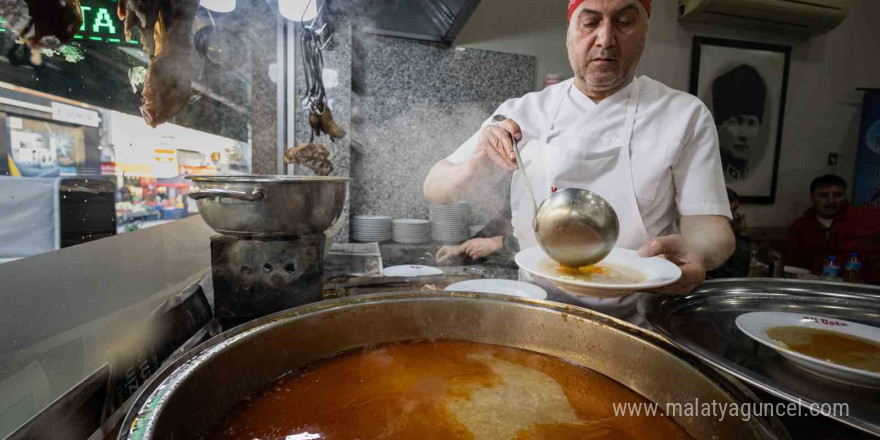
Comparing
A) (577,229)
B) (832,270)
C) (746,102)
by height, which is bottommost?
(832,270)

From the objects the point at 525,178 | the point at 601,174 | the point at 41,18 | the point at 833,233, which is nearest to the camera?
the point at 41,18

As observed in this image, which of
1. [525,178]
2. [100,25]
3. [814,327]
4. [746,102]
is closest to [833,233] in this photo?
[746,102]

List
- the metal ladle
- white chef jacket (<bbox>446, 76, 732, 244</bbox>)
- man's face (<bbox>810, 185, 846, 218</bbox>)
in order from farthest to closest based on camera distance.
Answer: man's face (<bbox>810, 185, 846, 218</bbox>) < white chef jacket (<bbox>446, 76, 732, 244</bbox>) < the metal ladle

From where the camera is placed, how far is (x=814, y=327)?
932 mm

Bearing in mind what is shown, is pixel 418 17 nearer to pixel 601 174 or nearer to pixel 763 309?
pixel 601 174

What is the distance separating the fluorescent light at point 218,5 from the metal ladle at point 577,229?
1541mm

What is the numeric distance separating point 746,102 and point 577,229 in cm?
401

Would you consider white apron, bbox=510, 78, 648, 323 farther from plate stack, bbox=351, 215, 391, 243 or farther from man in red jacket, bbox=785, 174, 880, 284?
man in red jacket, bbox=785, 174, 880, 284

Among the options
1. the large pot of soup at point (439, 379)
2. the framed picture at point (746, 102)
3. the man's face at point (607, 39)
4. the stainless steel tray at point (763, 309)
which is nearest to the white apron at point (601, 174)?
the man's face at point (607, 39)

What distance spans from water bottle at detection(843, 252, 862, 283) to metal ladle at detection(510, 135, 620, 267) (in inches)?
138

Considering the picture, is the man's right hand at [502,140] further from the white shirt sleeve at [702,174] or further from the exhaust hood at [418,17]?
the exhaust hood at [418,17]

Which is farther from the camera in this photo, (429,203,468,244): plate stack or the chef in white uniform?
(429,203,468,244): plate stack

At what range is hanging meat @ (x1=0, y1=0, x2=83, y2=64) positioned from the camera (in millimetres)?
520

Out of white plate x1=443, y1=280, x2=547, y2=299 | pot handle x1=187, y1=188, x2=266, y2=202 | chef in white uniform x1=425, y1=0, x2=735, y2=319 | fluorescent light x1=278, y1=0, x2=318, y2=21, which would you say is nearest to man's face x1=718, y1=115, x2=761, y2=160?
chef in white uniform x1=425, y1=0, x2=735, y2=319
